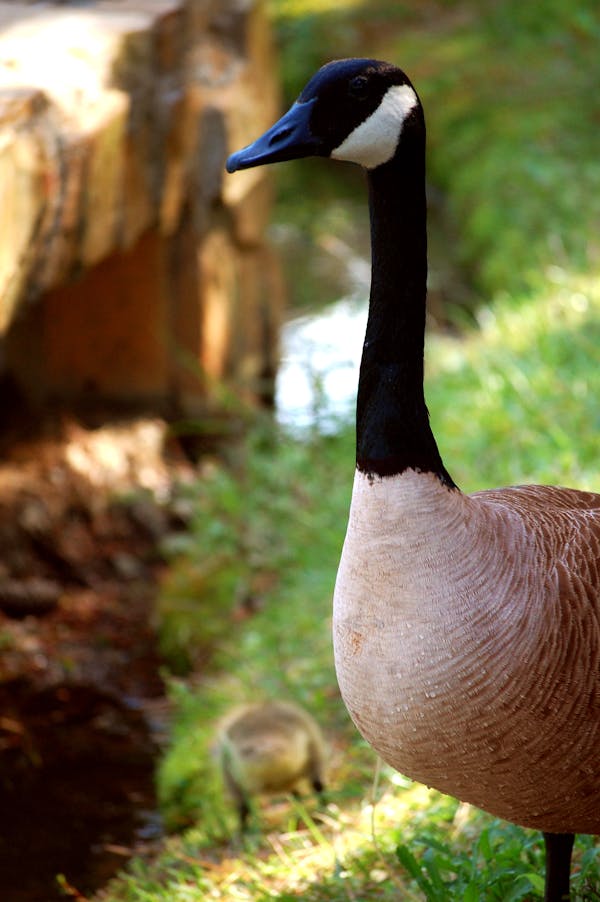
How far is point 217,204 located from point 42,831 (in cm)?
370

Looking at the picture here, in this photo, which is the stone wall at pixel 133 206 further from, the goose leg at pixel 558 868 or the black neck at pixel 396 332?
the goose leg at pixel 558 868

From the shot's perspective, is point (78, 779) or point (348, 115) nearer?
point (348, 115)

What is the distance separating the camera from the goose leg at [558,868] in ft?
9.09

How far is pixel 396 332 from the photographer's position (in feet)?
8.50

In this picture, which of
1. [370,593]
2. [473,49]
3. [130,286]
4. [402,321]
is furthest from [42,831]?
[473,49]

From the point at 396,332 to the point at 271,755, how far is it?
1.90 m

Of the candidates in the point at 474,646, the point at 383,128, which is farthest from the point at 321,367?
the point at 474,646

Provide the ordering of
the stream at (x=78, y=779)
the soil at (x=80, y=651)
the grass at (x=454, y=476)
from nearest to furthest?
the grass at (x=454, y=476)
the stream at (x=78, y=779)
the soil at (x=80, y=651)

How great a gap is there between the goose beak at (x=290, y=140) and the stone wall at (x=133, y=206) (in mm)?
1649

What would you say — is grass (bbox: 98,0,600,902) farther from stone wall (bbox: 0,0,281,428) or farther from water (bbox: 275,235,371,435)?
stone wall (bbox: 0,0,281,428)

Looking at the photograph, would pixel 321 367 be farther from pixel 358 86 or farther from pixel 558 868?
pixel 358 86

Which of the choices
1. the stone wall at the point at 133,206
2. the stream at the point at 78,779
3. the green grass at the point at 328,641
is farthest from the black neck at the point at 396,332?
the stream at the point at 78,779

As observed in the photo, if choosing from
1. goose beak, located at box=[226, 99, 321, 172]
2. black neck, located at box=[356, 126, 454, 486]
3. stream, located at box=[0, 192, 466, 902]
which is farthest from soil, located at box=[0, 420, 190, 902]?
goose beak, located at box=[226, 99, 321, 172]

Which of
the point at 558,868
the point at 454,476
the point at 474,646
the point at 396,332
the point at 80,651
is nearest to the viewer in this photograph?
the point at 474,646
